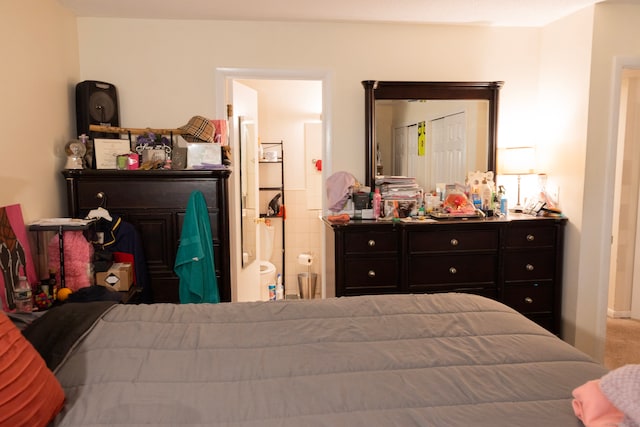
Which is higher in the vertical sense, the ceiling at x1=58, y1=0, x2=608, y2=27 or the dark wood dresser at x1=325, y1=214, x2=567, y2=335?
the ceiling at x1=58, y1=0, x2=608, y2=27

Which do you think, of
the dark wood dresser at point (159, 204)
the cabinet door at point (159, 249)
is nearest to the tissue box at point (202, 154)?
the dark wood dresser at point (159, 204)

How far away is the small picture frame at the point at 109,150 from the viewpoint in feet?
9.65

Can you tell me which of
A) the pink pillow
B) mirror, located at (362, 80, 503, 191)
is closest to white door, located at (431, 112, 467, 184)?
mirror, located at (362, 80, 503, 191)

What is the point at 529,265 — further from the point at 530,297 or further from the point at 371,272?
the point at 371,272

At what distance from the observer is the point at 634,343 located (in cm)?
350

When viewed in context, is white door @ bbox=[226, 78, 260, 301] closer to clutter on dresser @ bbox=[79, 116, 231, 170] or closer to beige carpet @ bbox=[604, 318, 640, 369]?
clutter on dresser @ bbox=[79, 116, 231, 170]

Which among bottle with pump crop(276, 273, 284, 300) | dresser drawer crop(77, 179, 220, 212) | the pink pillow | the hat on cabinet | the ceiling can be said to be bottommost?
bottle with pump crop(276, 273, 284, 300)

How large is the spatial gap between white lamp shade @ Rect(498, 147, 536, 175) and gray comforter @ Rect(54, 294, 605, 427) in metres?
2.01

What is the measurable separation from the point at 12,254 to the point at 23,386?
59.8 inches

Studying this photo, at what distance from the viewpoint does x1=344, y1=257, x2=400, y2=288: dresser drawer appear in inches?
121


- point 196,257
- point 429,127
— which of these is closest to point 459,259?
point 429,127

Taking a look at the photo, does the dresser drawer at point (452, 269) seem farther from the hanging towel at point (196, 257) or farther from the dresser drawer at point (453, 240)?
the hanging towel at point (196, 257)

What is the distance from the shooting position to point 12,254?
2.23 meters

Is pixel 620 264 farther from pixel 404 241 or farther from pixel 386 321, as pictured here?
pixel 386 321
